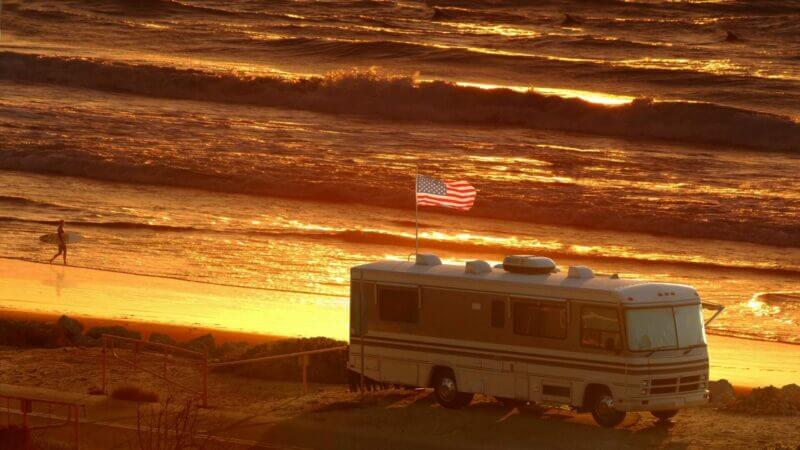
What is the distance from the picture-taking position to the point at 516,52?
70500 mm

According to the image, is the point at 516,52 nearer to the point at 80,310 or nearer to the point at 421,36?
the point at 421,36

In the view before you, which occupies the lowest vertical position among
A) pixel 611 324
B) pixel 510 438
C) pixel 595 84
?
pixel 510 438

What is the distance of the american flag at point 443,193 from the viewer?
75.6ft

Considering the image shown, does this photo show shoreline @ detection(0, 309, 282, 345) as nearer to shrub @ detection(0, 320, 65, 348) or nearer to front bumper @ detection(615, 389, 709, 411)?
shrub @ detection(0, 320, 65, 348)

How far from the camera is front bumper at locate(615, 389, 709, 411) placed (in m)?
19.0

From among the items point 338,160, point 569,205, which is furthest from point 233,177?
point 569,205

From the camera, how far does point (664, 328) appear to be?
19.4m

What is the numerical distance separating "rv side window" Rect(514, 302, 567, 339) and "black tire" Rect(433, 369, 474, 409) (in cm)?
124

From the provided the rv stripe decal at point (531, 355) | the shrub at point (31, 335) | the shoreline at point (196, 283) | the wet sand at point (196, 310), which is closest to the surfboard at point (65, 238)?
the shoreline at point (196, 283)

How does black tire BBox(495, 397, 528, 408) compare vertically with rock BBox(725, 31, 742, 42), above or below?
below

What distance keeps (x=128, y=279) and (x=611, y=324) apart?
44.5ft

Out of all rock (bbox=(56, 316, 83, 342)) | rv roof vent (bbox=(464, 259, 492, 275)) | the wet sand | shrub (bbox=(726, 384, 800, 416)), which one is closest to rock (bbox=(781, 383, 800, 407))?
shrub (bbox=(726, 384, 800, 416))

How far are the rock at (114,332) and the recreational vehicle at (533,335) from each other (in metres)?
5.00

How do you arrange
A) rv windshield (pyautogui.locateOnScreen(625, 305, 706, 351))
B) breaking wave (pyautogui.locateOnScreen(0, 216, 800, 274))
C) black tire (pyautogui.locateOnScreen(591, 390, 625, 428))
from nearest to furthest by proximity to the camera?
rv windshield (pyautogui.locateOnScreen(625, 305, 706, 351)), black tire (pyautogui.locateOnScreen(591, 390, 625, 428)), breaking wave (pyautogui.locateOnScreen(0, 216, 800, 274))
